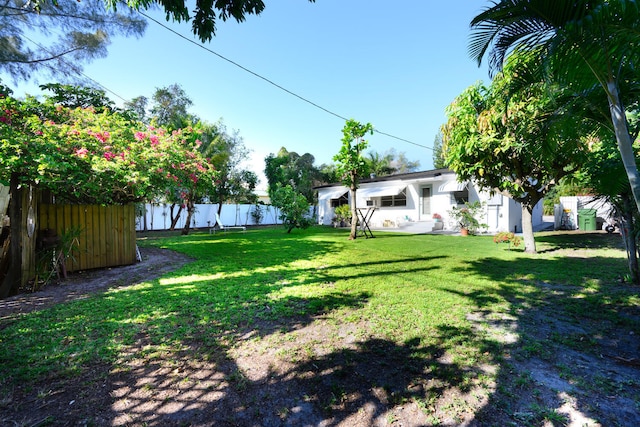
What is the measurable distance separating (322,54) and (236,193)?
1533cm

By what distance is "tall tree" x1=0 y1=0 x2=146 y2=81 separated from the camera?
358 inches

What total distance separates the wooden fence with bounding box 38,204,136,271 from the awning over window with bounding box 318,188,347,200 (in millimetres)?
17062

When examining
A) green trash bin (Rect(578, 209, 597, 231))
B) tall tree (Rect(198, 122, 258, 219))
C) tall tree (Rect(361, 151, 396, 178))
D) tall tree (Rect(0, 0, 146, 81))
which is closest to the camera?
tall tree (Rect(0, 0, 146, 81))

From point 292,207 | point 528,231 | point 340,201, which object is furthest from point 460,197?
point 292,207

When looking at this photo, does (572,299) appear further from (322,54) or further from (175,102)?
(175,102)

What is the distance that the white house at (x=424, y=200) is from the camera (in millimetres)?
15336

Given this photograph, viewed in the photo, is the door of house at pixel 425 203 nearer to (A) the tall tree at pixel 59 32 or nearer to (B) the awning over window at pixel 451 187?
(B) the awning over window at pixel 451 187

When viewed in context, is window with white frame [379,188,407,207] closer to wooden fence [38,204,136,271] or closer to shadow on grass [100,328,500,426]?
wooden fence [38,204,136,271]

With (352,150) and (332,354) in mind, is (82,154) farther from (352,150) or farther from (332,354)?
(352,150)

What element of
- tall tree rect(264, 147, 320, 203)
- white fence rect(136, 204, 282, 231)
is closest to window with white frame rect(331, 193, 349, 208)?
tall tree rect(264, 147, 320, 203)

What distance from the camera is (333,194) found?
24.4 meters

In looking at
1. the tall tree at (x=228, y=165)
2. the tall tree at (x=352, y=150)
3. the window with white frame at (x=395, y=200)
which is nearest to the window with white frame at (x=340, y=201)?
the window with white frame at (x=395, y=200)

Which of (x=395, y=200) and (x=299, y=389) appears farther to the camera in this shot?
(x=395, y=200)

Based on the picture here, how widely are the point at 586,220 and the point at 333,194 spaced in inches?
657
